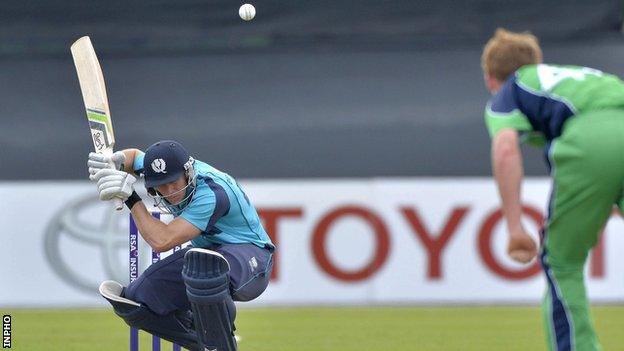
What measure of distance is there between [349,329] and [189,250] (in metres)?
2.40

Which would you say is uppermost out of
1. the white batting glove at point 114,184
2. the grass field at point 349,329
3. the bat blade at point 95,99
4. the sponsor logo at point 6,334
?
the bat blade at point 95,99

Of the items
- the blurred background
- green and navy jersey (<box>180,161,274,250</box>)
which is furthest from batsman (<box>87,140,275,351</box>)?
the blurred background

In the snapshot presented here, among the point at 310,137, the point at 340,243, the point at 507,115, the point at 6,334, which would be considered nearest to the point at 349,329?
the point at 340,243

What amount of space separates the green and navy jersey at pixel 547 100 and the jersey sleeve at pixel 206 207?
113cm

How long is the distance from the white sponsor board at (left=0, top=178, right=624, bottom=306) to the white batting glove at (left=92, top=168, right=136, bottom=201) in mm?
3421

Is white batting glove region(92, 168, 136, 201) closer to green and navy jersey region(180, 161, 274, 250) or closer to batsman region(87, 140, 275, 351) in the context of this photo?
batsman region(87, 140, 275, 351)

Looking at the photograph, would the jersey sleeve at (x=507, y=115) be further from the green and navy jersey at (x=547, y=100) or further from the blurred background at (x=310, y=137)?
the blurred background at (x=310, y=137)

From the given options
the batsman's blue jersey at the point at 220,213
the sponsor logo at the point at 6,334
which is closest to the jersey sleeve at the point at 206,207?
the batsman's blue jersey at the point at 220,213

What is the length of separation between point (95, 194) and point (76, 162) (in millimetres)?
271

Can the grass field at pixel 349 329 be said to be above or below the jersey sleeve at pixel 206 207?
below

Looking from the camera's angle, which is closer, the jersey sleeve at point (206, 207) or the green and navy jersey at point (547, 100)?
the green and navy jersey at point (547, 100)

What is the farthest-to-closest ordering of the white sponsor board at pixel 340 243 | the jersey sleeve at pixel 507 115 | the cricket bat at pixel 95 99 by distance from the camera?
the white sponsor board at pixel 340 243 → the cricket bat at pixel 95 99 → the jersey sleeve at pixel 507 115

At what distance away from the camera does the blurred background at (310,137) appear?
723 cm

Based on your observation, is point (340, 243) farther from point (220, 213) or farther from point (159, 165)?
point (159, 165)
